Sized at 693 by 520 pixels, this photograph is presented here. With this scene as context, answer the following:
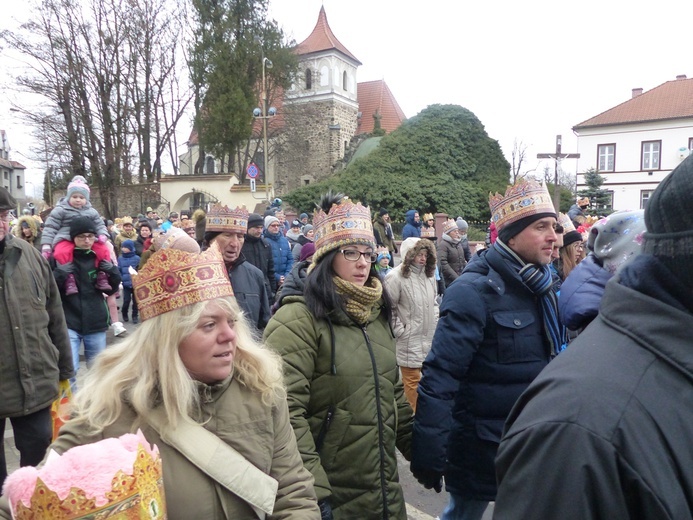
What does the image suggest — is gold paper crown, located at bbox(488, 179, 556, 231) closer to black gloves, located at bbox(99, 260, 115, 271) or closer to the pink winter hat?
the pink winter hat

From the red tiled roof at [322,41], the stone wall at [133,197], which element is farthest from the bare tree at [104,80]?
the red tiled roof at [322,41]

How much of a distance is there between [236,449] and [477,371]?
4.68 ft

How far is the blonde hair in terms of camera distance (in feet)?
6.03

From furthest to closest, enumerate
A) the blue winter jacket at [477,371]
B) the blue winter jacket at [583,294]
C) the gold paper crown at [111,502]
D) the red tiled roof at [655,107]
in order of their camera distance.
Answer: the red tiled roof at [655,107] < the blue winter jacket at [477,371] < the blue winter jacket at [583,294] < the gold paper crown at [111,502]

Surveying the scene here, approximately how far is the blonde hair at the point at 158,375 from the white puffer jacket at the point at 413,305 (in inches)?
140

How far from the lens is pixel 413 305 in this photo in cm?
575

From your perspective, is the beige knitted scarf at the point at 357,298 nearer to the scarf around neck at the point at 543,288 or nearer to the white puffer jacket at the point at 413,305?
the scarf around neck at the point at 543,288

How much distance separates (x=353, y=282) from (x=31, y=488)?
6.28ft

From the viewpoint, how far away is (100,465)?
1309 mm

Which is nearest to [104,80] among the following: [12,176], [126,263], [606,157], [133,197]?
[133,197]

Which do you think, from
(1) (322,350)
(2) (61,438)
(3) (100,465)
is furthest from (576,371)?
(1) (322,350)

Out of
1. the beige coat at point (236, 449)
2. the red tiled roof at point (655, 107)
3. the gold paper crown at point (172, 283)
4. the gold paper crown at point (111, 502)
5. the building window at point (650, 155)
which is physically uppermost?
the red tiled roof at point (655, 107)

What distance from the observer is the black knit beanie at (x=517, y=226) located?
3096 mm

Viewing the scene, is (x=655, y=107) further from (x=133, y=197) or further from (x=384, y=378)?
(x=384, y=378)
